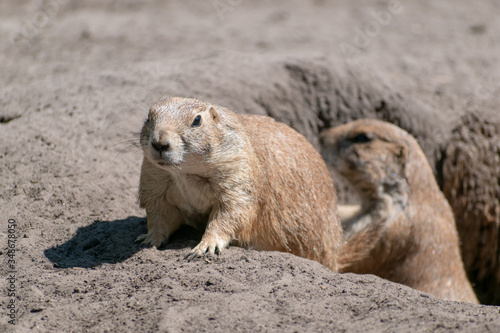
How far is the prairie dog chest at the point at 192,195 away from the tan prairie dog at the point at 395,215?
268 centimetres

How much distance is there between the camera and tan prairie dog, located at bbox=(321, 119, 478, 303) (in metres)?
7.28

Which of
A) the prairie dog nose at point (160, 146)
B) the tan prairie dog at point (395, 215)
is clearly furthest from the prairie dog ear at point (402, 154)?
the prairie dog nose at point (160, 146)

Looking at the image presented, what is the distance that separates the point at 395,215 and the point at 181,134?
4.13m

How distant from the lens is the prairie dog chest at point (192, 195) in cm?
474

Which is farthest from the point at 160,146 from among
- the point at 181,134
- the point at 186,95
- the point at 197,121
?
the point at 186,95

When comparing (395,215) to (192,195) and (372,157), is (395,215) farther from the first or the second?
(192,195)

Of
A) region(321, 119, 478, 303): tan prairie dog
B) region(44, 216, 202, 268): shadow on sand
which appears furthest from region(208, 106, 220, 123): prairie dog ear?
region(321, 119, 478, 303): tan prairie dog

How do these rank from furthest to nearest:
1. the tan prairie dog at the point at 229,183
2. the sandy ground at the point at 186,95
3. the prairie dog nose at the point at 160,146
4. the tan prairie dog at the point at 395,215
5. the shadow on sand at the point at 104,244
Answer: the tan prairie dog at the point at 395,215 → the shadow on sand at the point at 104,244 → the tan prairie dog at the point at 229,183 → the prairie dog nose at the point at 160,146 → the sandy ground at the point at 186,95

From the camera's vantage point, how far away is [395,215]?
751 centimetres

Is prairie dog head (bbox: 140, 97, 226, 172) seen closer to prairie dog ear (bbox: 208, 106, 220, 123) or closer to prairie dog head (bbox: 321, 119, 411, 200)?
prairie dog ear (bbox: 208, 106, 220, 123)

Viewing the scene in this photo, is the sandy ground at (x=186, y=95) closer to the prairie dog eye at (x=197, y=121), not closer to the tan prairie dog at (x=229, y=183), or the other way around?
the tan prairie dog at (x=229, y=183)

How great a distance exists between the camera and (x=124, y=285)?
4281 millimetres

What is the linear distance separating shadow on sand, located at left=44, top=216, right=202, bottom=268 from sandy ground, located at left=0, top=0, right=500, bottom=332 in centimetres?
2

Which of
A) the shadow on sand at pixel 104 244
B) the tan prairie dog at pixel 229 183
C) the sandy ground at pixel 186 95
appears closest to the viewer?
the sandy ground at pixel 186 95
